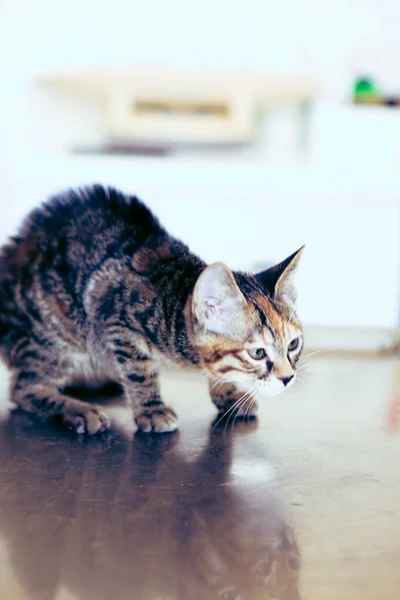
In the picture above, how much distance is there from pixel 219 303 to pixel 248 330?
49 millimetres

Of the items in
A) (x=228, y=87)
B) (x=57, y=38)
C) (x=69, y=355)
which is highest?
A: (x=57, y=38)

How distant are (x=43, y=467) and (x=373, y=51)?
234cm

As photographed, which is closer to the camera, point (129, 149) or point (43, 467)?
point (43, 467)

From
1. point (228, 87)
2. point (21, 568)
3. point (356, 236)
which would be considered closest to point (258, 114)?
point (228, 87)

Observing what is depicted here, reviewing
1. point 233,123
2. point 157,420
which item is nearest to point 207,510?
point 157,420

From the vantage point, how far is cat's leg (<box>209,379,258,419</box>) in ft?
2.54

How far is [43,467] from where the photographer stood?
1.93 ft

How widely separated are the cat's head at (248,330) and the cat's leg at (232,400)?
0.05m

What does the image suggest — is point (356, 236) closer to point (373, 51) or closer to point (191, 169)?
point (191, 169)

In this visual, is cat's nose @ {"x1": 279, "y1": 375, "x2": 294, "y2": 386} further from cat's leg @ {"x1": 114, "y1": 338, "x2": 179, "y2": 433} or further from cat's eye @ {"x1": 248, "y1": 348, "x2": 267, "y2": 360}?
cat's leg @ {"x1": 114, "y1": 338, "x2": 179, "y2": 433}

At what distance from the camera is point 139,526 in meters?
0.46

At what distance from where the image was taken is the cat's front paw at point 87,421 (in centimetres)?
72

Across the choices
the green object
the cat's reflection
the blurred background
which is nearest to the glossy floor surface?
the cat's reflection

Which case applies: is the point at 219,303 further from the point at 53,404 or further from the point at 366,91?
the point at 366,91
